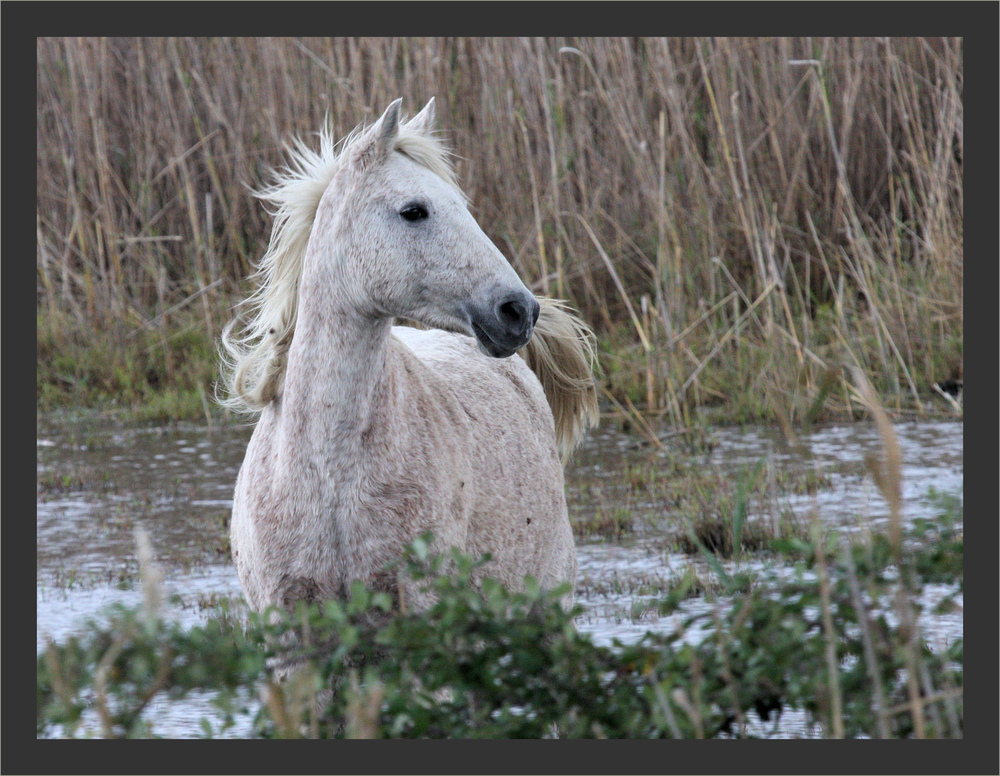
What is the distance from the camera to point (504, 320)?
288 centimetres

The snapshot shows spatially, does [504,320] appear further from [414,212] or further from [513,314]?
[414,212]

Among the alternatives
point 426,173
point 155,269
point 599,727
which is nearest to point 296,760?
point 599,727

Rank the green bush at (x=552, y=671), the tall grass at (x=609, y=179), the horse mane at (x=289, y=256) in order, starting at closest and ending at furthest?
the green bush at (x=552, y=671) < the horse mane at (x=289, y=256) < the tall grass at (x=609, y=179)

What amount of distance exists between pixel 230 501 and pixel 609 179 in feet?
10.6

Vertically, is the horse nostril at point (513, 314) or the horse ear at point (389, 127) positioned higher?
the horse ear at point (389, 127)

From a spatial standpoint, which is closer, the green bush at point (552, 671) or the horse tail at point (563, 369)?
the green bush at point (552, 671)

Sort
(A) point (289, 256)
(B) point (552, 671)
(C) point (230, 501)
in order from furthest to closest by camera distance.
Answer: (C) point (230, 501), (A) point (289, 256), (B) point (552, 671)

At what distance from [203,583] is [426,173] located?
2.35m

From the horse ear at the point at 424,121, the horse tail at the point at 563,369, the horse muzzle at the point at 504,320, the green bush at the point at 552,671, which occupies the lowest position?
the green bush at the point at 552,671

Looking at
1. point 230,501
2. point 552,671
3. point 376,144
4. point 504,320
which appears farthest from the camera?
point 230,501

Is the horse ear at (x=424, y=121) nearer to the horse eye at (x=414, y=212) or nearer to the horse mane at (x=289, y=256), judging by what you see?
the horse mane at (x=289, y=256)

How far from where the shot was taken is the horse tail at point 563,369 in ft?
14.2

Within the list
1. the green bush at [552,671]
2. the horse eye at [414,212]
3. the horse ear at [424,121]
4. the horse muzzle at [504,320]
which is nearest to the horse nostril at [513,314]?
the horse muzzle at [504,320]

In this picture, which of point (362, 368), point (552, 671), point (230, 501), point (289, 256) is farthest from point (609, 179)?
point (552, 671)
